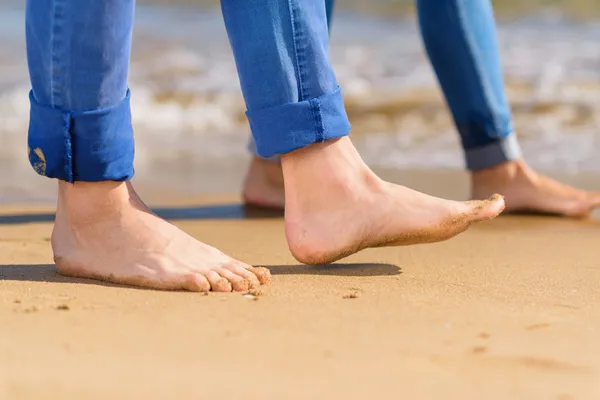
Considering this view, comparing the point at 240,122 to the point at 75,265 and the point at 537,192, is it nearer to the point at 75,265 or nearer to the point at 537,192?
the point at 537,192

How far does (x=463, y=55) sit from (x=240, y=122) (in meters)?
2.56

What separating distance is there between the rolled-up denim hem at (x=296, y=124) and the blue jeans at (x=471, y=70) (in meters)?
0.83

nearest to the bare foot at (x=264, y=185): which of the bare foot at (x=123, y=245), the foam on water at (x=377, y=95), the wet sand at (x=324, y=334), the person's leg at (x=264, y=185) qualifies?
the person's leg at (x=264, y=185)

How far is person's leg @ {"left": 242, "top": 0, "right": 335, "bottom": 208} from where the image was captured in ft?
9.30

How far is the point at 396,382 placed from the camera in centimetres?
119

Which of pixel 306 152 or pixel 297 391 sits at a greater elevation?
pixel 306 152

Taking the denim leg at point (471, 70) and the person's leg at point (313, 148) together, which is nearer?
the person's leg at point (313, 148)

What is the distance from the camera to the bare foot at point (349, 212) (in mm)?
1797

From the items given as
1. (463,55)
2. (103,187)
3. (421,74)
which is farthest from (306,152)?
(421,74)

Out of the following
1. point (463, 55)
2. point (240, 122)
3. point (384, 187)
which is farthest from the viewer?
point (240, 122)

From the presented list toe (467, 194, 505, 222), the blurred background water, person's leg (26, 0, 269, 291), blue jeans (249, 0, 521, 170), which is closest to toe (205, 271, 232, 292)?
person's leg (26, 0, 269, 291)

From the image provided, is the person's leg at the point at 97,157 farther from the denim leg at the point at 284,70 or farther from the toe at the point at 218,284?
the denim leg at the point at 284,70

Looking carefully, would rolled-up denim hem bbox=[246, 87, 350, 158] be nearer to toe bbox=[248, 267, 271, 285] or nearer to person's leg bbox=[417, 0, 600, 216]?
toe bbox=[248, 267, 271, 285]

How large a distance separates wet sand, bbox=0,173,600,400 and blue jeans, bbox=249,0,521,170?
2.12 ft
